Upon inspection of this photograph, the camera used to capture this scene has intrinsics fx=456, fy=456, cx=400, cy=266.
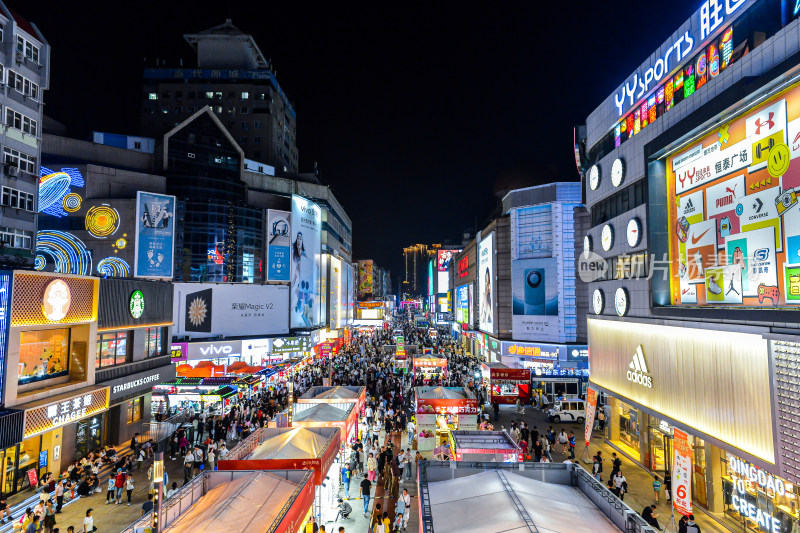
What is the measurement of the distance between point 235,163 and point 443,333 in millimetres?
54729

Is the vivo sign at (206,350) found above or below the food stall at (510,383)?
above

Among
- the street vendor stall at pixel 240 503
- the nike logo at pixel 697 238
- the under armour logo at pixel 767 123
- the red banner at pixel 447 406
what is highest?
the under armour logo at pixel 767 123

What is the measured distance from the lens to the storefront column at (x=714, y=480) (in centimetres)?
1445

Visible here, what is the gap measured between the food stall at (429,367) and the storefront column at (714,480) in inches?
875

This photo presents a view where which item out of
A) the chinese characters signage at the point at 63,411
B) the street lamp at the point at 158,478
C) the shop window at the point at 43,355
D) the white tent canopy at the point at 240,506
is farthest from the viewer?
the shop window at the point at 43,355

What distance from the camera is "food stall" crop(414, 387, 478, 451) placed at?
2091cm

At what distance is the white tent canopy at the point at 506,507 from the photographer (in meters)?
7.19

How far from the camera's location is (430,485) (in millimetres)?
9828

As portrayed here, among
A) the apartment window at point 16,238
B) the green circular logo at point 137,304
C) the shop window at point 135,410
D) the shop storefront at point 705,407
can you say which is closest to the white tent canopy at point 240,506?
the shop storefront at point 705,407

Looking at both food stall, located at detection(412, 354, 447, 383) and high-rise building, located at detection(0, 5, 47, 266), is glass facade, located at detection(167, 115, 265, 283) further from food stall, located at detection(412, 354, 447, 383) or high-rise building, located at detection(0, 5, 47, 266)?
food stall, located at detection(412, 354, 447, 383)

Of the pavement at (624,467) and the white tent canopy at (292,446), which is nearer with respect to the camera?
the white tent canopy at (292,446)

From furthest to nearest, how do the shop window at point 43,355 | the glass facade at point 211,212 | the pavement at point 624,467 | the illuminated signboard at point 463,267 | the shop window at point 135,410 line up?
the illuminated signboard at point 463,267, the glass facade at point 211,212, the shop window at point 135,410, the shop window at point 43,355, the pavement at point 624,467

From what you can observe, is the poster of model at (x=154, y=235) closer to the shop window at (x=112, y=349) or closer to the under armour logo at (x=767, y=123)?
the shop window at (x=112, y=349)

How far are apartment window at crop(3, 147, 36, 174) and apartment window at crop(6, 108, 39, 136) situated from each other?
1.22m
